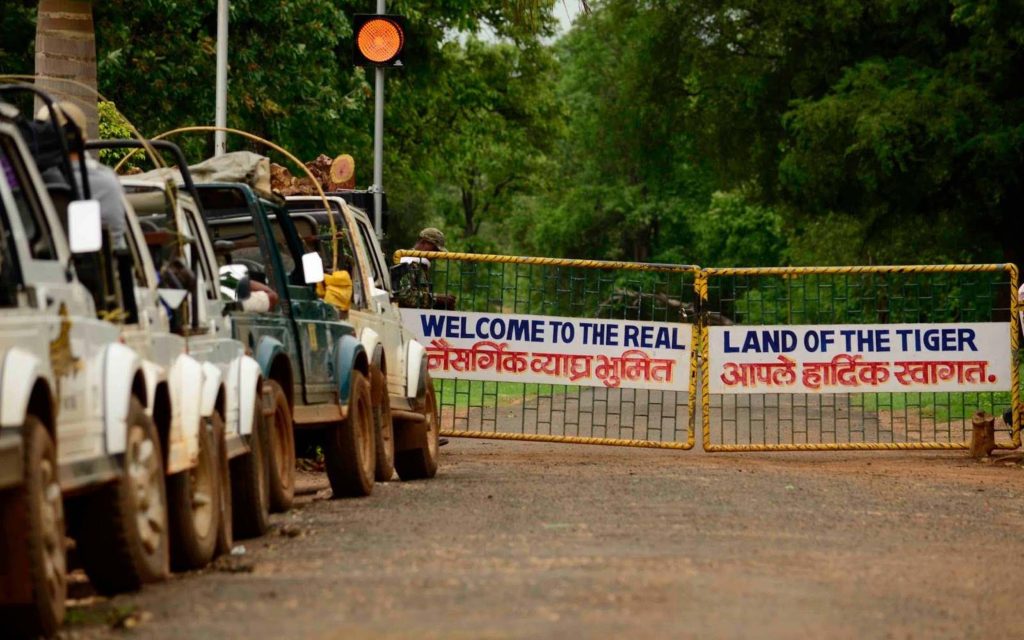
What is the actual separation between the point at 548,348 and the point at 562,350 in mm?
134

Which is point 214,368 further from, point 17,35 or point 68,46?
point 17,35

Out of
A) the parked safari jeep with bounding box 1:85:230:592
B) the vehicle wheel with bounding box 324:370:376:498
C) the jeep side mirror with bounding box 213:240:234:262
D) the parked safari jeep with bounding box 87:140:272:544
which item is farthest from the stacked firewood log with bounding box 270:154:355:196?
the parked safari jeep with bounding box 1:85:230:592

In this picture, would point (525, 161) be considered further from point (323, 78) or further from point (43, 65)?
point (43, 65)

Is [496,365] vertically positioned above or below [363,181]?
below

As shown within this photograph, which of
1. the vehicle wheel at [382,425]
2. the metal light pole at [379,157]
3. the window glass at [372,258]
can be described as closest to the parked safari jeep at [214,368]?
the vehicle wheel at [382,425]

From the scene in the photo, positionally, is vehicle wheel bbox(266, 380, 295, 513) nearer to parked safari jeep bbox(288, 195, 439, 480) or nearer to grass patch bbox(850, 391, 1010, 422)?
parked safari jeep bbox(288, 195, 439, 480)

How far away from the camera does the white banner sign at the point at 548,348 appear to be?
21.1 metres

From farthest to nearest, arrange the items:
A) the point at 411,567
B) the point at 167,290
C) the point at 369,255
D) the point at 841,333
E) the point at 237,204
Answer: the point at 841,333 → the point at 369,255 → the point at 237,204 → the point at 167,290 → the point at 411,567

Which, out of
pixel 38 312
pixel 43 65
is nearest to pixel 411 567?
pixel 38 312

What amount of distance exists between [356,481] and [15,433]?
743 centimetres

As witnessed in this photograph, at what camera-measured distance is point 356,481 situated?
1483cm

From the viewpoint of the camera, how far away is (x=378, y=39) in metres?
21.7

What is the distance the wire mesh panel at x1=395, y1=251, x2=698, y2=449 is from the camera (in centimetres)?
2111

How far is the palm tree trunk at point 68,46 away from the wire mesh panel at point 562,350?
14.4 feet
